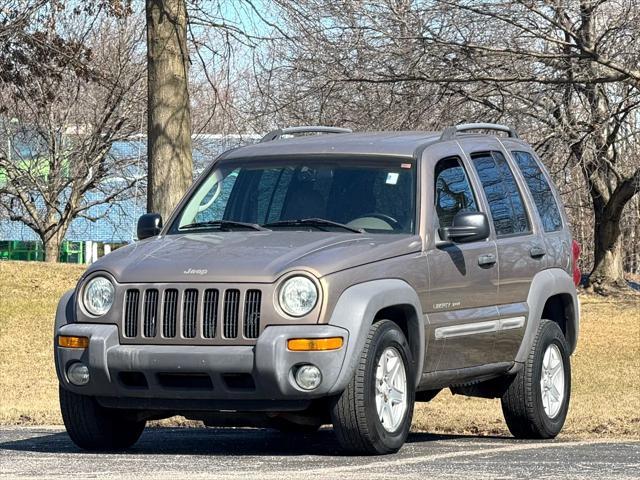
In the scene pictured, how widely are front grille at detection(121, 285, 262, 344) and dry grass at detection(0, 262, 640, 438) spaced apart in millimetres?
3769

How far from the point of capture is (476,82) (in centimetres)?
2075

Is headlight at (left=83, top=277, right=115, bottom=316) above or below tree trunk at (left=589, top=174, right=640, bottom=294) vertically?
above

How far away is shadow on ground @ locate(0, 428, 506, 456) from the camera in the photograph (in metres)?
8.83

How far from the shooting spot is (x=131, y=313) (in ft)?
26.7

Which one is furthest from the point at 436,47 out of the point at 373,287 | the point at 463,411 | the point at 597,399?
the point at 373,287

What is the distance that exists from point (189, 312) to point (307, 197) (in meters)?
1.53

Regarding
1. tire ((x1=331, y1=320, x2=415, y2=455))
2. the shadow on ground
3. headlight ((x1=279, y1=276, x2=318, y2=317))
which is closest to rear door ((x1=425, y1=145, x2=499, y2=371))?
tire ((x1=331, y1=320, x2=415, y2=455))

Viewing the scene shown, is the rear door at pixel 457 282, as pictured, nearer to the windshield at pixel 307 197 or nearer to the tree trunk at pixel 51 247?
the windshield at pixel 307 197

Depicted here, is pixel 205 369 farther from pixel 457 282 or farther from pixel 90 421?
pixel 457 282

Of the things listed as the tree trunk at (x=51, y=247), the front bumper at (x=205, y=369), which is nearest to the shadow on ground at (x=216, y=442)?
the front bumper at (x=205, y=369)

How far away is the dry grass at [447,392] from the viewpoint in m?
11.9

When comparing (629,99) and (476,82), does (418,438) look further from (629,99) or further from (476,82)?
(629,99)

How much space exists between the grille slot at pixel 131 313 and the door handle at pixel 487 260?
2353 mm

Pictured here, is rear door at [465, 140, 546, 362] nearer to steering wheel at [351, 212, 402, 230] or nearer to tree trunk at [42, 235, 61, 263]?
steering wheel at [351, 212, 402, 230]
